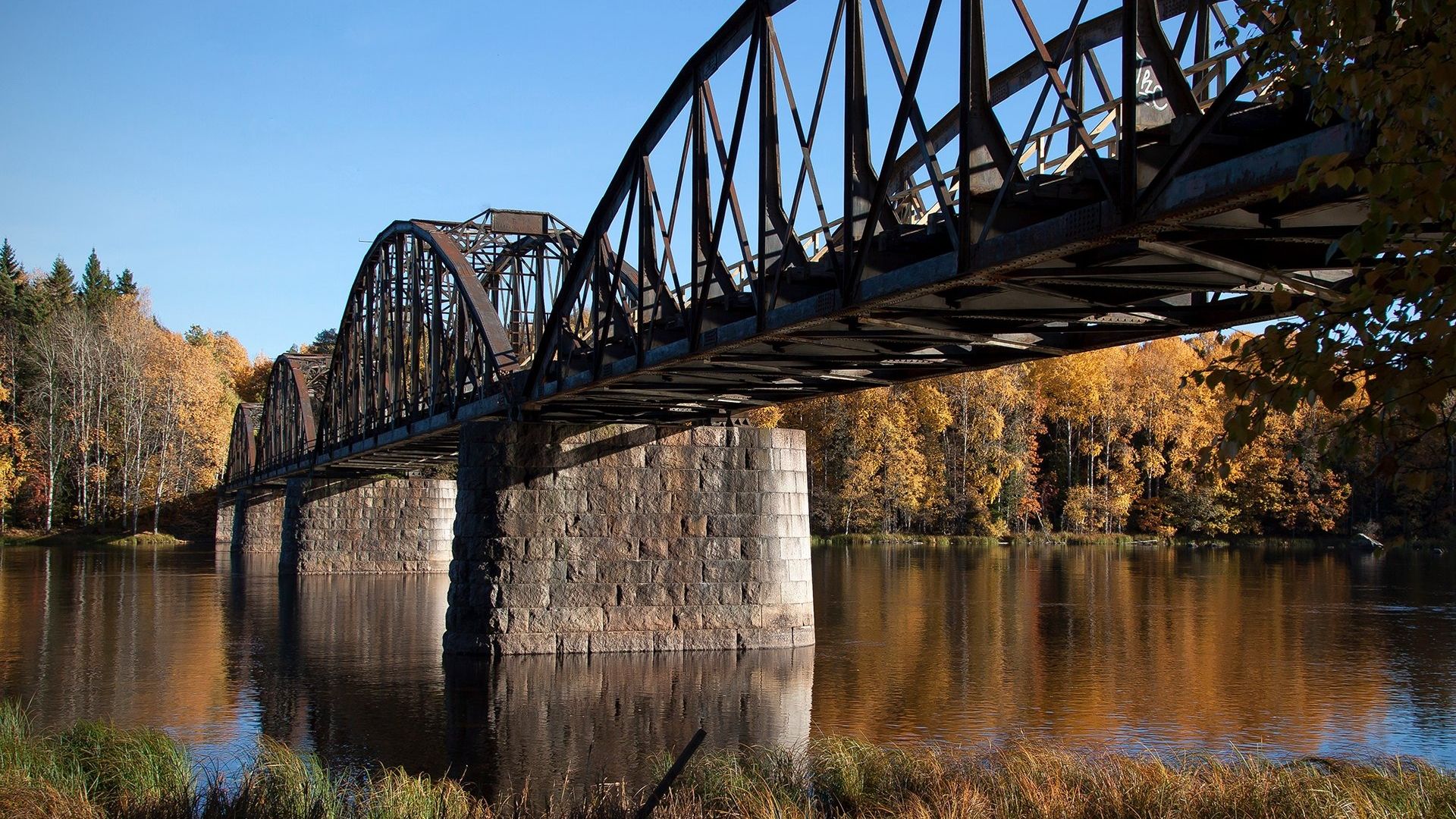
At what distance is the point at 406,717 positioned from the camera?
2228 centimetres

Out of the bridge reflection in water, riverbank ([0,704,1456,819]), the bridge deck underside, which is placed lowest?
the bridge reflection in water

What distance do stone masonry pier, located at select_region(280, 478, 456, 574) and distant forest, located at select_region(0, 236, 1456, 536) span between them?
26826 millimetres

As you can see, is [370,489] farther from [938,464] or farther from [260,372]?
[260,372]

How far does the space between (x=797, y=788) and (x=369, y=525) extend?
164ft

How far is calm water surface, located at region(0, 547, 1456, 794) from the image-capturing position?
20250 millimetres

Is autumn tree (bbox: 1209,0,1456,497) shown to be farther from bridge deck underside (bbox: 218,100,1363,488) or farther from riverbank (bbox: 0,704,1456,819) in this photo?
riverbank (bbox: 0,704,1456,819)

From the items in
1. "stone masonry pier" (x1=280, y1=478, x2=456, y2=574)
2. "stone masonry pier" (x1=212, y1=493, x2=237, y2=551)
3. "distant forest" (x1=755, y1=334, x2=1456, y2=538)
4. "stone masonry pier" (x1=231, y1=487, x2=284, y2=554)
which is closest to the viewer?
"stone masonry pier" (x1=280, y1=478, x2=456, y2=574)

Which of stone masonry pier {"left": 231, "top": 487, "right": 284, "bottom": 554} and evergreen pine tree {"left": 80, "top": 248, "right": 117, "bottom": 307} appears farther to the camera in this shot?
evergreen pine tree {"left": 80, "top": 248, "right": 117, "bottom": 307}

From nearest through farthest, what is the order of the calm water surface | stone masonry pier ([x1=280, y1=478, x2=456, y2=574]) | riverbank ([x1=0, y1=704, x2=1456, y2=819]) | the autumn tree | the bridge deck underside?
the autumn tree
the bridge deck underside
riverbank ([x1=0, y1=704, x2=1456, y2=819])
the calm water surface
stone masonry pier ([x1=280, y1=478, x2=456, y2=574])

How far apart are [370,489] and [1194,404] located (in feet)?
186

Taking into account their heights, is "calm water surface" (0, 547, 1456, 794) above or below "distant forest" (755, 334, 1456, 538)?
below

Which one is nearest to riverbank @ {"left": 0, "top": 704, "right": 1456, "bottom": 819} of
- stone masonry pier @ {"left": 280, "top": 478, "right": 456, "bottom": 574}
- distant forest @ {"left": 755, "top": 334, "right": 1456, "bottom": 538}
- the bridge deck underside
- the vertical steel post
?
the bridge deck underside

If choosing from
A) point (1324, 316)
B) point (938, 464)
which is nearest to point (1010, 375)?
point (938, 464)

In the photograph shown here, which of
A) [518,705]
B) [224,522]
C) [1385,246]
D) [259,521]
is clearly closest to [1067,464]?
[259,521]
